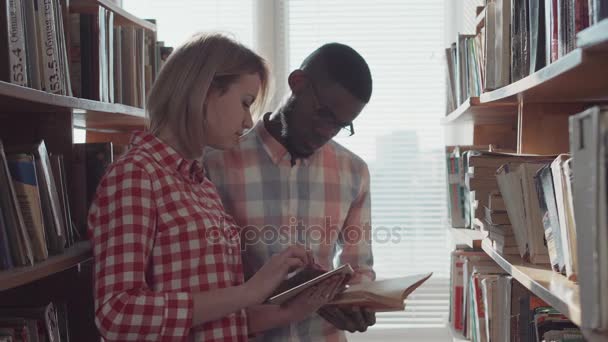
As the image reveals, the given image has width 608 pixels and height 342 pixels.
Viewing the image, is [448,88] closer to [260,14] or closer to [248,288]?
[260,14]

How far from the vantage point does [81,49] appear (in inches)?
69.5

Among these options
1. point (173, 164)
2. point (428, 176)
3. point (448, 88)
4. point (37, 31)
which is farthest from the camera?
point (428, 176)

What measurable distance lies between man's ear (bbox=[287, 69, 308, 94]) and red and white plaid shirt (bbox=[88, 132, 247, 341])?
34cm

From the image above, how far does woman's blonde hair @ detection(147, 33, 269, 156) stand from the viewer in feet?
4.45

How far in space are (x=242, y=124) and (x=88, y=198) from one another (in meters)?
0.54

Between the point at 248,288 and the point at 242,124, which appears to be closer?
the point at 248,288

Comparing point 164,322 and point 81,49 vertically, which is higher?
point 81,49

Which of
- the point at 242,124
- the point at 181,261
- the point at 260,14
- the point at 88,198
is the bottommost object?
the point at 181,261

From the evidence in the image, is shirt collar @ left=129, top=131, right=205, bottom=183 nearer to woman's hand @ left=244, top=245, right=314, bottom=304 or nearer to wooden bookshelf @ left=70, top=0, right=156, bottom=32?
woman's hand @ left=244, top=245, right=314, bottom=304

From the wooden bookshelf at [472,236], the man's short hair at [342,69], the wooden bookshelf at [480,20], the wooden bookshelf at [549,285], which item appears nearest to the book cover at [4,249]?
the man's short hair at [342,69]

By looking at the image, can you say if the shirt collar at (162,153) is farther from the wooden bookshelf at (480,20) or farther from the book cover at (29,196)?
the wooden bookshelf at (480,20)

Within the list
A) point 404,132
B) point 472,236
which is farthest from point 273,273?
point 404,132

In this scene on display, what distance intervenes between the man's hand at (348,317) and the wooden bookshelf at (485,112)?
0.71 metres

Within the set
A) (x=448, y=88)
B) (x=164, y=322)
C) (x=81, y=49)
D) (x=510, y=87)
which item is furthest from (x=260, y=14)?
(x=164, y=322)
